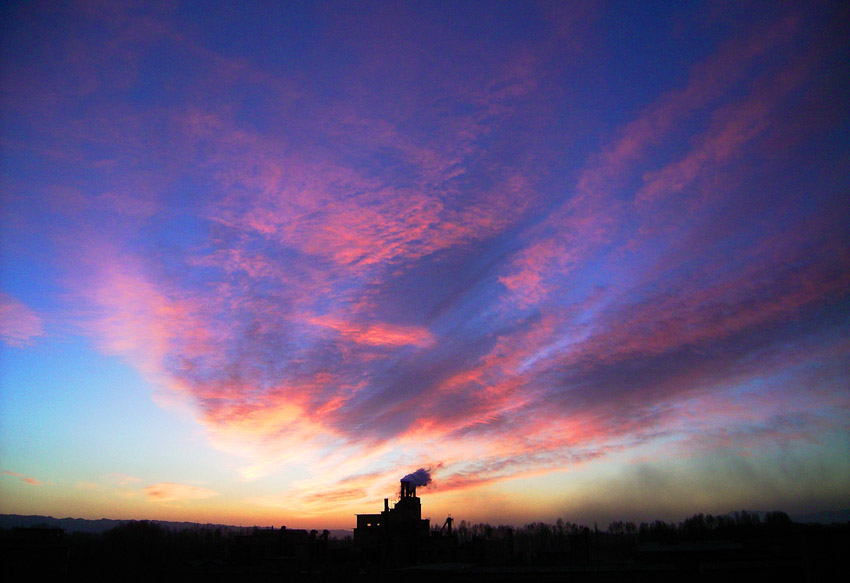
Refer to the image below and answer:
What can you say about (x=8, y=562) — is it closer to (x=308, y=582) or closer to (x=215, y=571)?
(x=215, y=571)

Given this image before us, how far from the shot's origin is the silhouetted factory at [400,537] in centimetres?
6588

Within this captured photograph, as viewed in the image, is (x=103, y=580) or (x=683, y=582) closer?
(x=683, y=582)

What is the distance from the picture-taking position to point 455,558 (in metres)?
66.1

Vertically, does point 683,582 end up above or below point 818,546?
below

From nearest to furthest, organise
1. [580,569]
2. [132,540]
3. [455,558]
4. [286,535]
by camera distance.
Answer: [580,569], [455,558], [286,535], [132,540]

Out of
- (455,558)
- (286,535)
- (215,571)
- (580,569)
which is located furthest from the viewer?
(286,535)

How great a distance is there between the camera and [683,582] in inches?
1559

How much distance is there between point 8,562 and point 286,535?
3475 centimetres

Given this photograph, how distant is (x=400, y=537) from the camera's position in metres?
66.8

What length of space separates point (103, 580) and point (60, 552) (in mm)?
21175

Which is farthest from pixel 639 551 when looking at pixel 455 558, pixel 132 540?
pixel 132 540

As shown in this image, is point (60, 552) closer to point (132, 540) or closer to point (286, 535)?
point (286, 535)

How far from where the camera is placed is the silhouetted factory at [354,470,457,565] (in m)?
65.9

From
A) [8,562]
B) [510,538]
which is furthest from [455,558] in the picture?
[8,562]
